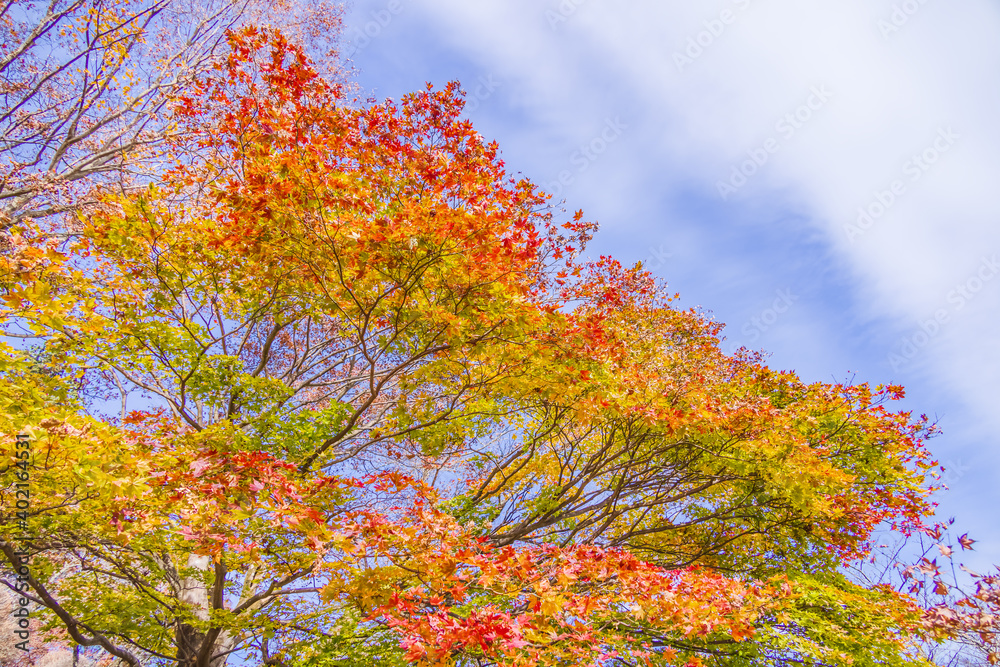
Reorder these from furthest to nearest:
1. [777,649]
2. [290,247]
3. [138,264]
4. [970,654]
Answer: [970,654], [777,649], [138,264], [290,247]

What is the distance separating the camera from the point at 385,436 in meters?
6.13

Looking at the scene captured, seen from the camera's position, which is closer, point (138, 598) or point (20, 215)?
point (138, 598)

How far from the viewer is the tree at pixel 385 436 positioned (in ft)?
13.7

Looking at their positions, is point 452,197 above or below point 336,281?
above

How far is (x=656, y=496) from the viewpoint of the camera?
298 inches

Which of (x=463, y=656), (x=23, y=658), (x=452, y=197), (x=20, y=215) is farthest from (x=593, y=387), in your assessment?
(x=23, y=658)

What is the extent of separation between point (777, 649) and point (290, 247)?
21.6ft

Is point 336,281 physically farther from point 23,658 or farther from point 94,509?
point 23,658

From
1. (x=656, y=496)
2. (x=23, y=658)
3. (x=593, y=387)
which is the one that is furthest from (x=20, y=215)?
(x=23, y=658)

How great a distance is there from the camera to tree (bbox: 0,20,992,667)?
4164 mm

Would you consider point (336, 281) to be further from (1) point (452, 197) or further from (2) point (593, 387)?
(2) point (593, 387)

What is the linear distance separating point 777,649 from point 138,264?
7.88 metres

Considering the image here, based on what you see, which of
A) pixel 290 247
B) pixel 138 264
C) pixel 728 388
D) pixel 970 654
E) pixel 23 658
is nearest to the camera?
pixel 290 247

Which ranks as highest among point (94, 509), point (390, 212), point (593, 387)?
point (390, 212)
